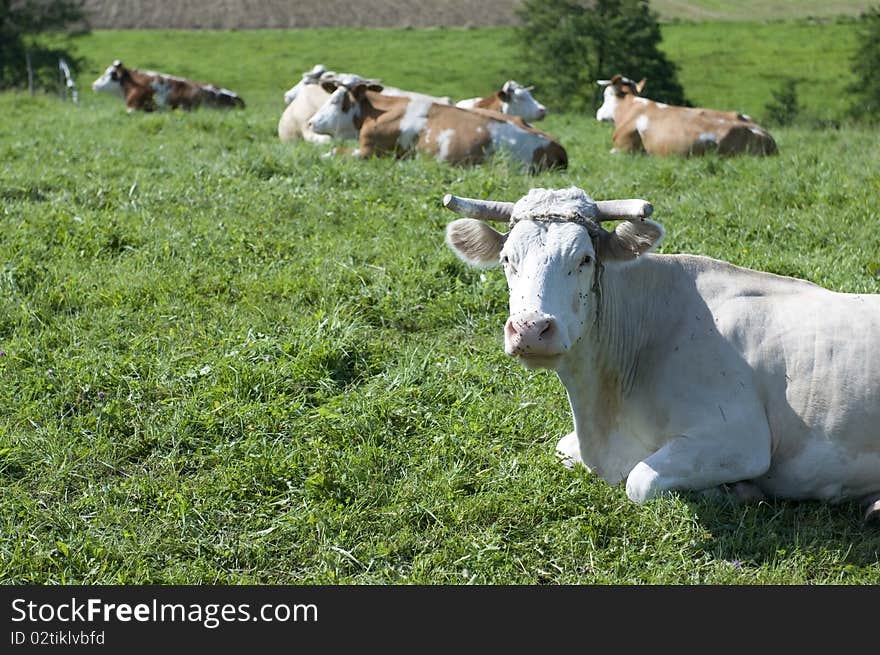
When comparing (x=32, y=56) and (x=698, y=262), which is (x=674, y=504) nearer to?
(x=698, y=262)

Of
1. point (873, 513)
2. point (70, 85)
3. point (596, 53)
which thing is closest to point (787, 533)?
point (873, 513)

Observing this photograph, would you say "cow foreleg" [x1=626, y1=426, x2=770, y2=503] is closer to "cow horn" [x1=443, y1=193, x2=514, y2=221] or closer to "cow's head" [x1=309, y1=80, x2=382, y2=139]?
"cow horn" [x1=443, y1=193, x2=514, y2=221]

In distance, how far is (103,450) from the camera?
577 centimetres

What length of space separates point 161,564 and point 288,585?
0.66 metres

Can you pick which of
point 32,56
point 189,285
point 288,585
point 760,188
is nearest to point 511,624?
point 288,585

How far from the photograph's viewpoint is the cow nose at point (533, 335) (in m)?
4.56

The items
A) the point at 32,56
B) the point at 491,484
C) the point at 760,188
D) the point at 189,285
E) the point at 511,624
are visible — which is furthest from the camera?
the point at 32,56

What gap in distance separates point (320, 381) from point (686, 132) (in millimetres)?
9474

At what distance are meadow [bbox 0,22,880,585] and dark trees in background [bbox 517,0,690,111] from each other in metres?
31.6

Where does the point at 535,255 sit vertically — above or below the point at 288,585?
above

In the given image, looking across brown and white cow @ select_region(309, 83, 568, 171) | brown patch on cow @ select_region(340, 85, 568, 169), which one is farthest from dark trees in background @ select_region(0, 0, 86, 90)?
brown patch on cow @ select_region(340, 85, 568, 169)

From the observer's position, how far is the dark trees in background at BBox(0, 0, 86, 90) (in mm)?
41219

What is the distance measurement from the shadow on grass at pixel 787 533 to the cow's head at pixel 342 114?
11120mm

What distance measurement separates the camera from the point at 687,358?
17.7ft
